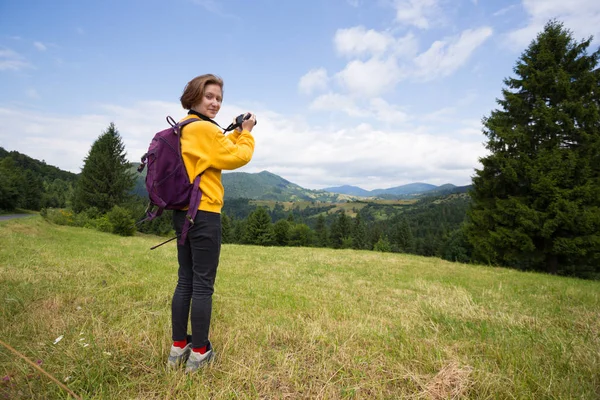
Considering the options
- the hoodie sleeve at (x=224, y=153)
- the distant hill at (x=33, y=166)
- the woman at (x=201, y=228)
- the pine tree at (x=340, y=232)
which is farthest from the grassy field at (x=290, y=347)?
the distant hill at (x=33, y=166)

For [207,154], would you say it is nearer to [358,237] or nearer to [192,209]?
[192,209]

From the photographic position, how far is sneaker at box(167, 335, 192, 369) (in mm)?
2029

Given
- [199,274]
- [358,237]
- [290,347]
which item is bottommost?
[358,237]

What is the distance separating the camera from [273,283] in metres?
6.12

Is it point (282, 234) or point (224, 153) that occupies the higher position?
point (224, 153)

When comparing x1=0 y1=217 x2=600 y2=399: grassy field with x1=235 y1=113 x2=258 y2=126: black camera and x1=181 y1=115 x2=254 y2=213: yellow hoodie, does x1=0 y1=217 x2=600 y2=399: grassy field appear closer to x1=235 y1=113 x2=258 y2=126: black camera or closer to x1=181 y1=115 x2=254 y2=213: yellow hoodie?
x1=181 y1=115 x2=254 y2=213: yellow hoodie

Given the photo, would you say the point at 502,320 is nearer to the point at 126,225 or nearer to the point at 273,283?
the point at 273,283

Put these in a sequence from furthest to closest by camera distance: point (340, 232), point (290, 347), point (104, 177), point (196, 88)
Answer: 1. point (340, 232)
2. point (104, 177)
3. point (290, 347)
4. point (196, 88)

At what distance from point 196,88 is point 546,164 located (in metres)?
15.7

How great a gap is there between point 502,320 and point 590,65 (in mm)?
17072

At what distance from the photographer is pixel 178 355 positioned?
2.08 metres

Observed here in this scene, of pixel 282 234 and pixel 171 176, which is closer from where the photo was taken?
pixel 171 176

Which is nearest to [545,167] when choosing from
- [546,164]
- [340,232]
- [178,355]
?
[546,164]

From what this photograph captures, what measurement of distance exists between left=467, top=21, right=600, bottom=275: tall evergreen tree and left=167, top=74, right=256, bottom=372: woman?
15131mm
